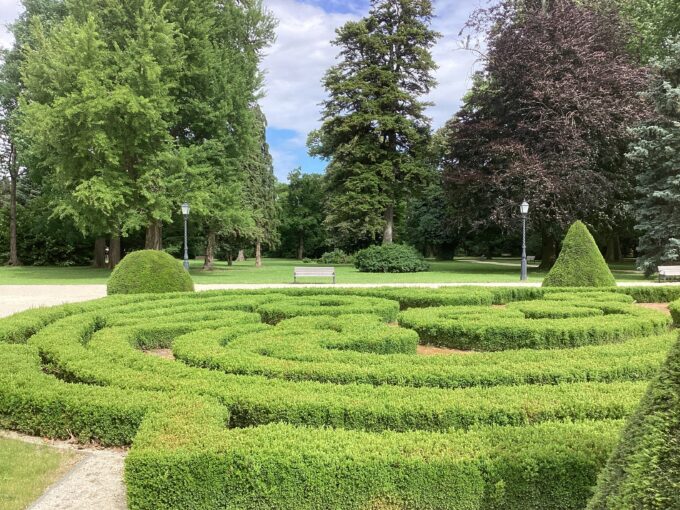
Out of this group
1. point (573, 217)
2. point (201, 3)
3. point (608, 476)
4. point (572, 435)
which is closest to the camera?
point (608, 476)

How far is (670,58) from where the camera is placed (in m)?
23.2

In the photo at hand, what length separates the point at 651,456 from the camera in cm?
163

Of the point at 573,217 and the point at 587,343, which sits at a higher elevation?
the point at 573,217

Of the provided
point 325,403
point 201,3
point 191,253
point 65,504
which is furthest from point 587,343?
point 191,253

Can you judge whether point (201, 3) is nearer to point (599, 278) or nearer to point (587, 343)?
point (599, 278)

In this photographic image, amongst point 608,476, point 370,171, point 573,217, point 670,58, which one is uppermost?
point 670,58

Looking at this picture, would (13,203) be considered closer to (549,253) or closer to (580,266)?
(549,253)

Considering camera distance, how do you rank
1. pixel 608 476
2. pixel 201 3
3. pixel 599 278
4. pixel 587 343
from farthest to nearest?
pixel 201 3
pixel 599 278
pixel 587 343
pixel 608 476

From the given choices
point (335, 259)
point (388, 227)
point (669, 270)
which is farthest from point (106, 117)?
point (669, 270)

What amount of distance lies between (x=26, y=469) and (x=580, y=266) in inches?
517

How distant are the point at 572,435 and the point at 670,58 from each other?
86.0 feet

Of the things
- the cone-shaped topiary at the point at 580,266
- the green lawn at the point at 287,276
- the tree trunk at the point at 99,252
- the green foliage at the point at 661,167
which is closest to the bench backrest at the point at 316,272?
the green lawn at the point at 287,276

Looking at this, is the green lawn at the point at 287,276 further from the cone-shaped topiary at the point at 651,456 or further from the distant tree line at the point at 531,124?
the cone-shaped topiary at the point at 651,456

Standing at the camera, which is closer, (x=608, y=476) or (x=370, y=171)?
(x=608, y=476)
